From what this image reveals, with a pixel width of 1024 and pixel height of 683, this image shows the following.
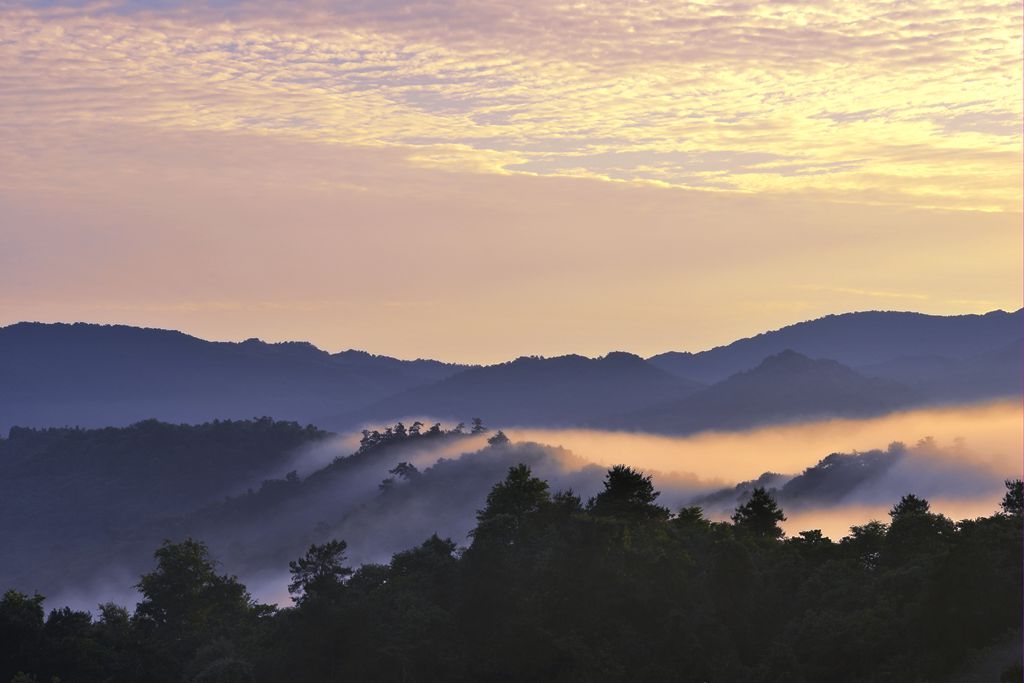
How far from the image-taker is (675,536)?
88812 mm

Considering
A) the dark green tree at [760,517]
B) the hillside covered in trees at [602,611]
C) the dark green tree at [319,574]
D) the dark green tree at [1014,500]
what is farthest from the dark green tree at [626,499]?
the dark green tree at [1014,500]

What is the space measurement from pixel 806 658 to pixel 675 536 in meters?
19.1

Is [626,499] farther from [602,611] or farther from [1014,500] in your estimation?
[1014,500]

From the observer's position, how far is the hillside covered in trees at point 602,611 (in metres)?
67.9

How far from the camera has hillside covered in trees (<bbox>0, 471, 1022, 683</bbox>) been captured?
223ft

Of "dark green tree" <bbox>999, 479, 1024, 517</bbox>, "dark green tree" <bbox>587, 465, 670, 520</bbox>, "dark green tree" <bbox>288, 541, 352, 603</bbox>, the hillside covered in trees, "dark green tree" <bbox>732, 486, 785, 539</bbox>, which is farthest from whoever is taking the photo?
"dark green tree" <bbox>732, 486, 785, 539</bbox>

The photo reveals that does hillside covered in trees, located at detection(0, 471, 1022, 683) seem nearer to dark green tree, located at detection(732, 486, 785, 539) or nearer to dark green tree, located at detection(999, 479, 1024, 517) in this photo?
dark green tree, located at detection(999, 479, 1024, 517)

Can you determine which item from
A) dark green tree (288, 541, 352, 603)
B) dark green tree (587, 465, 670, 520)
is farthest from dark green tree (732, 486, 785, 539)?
dark green tree (288, 541, 352, 603)

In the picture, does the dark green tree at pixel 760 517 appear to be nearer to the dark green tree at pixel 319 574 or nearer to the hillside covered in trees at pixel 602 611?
the hillside covered in trees at pixel 602 611

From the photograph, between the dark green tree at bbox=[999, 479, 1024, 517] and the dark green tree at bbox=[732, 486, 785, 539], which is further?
the dark green tree at bbox=[732, 486, 785, 539]

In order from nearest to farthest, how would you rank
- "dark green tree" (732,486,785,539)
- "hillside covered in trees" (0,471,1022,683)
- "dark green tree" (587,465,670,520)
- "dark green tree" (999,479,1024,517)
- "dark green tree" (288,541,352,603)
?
1. "hillside covered in trees" (0,471,1022,683)
2. "dark green tree" (288,541,352,603)
3. "dark green tree" (999,479,1024,517)
4. "dark green tree" (587,465,670,520)
5. "dark green tree" (732,486,785,539)

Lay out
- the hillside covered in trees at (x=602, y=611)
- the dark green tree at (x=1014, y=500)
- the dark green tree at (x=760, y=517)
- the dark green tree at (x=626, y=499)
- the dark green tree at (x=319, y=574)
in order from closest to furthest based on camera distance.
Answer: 1. the hillside covered in trees at (x=602, y=611)
2. the dark green tree at (x=319, y=574)
3. the dark green tree at (x=1014, y=500)
4. the dark green tree at (x=626, y=499)
5. the dark green tree at (x=760, y=517)

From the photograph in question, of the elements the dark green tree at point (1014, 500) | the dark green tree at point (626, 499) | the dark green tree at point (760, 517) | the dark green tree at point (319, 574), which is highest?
the dark green tree at point (1014, 500)

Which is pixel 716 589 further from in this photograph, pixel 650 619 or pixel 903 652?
pixel 903 652
